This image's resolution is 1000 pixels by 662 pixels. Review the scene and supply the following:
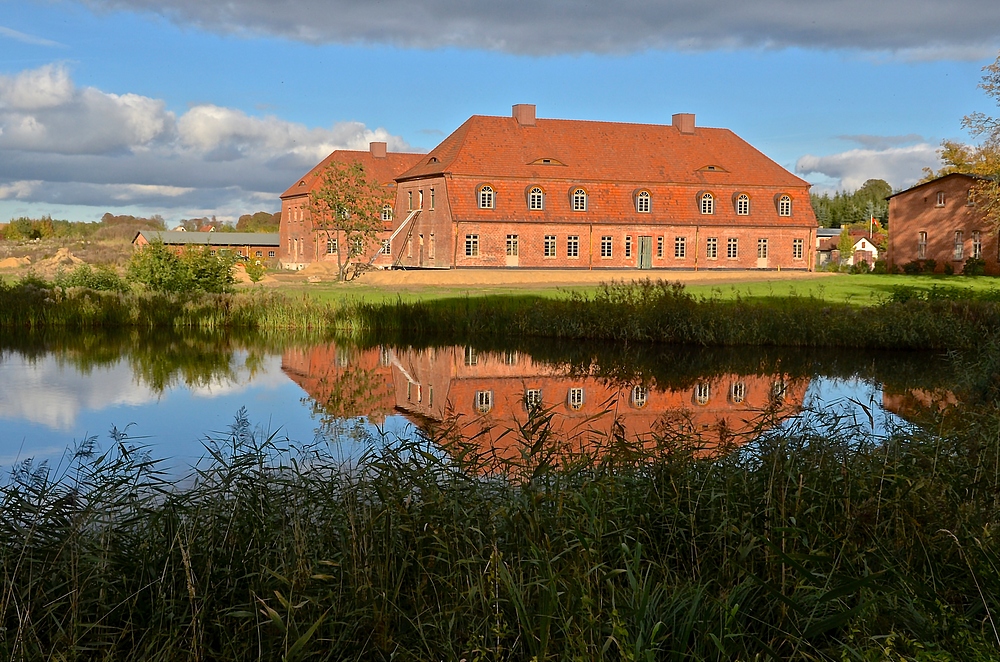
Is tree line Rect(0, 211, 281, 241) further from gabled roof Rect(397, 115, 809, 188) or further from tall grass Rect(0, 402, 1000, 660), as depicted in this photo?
tall grass Rect(0, 402, 1000, 660)

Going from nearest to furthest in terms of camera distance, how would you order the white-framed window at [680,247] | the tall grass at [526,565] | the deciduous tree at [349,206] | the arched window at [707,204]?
the tall grass at [526,565]
the deciduous tree at [349,206]
the white-framed window at [680,247]
the arched window at [707,204]

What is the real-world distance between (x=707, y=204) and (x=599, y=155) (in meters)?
6.18

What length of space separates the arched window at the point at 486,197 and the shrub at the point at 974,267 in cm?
2364

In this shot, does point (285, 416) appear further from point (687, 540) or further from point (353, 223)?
point (353, 223)

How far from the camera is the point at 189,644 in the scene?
420 centimetres

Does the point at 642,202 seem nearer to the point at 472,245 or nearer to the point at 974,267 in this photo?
the point at 472,245

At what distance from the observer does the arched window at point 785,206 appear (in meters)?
51.6

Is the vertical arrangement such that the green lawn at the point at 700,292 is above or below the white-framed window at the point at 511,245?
below

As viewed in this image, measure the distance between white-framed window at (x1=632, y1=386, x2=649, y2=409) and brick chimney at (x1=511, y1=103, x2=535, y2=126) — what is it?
38.2 m

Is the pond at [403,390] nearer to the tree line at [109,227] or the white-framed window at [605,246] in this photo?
the white-framed window at [605,246]

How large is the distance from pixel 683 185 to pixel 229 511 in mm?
46830

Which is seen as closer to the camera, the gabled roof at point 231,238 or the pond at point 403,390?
the pond at point 403,390

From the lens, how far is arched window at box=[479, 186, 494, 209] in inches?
1833

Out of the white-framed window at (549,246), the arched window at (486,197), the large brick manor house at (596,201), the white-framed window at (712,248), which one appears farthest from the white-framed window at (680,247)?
the arched window at (486,197)
